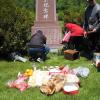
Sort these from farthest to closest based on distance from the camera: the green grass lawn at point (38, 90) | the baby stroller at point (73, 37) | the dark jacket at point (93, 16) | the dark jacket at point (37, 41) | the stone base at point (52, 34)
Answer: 1. the stone base at point (52, 34)
2. the baby stroller at point (73, 37)
3. the dark jacket at point (37, 41)
4. the dark jacket at point (93, 16)
5. the green grass lawn at point (38, 90)

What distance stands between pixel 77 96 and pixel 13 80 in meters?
1.80

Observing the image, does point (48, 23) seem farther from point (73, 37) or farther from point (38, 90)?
point (38, 90)

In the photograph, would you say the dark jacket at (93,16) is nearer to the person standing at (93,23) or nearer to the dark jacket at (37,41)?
the person standing at (93,23)

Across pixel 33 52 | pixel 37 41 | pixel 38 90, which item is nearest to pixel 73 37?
pixel 37 41

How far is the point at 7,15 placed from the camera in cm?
1240

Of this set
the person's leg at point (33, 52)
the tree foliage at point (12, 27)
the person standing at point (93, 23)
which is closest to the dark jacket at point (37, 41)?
the person's leg at point (33, 52)

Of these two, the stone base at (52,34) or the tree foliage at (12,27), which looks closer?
the tree foliage at (12,27)

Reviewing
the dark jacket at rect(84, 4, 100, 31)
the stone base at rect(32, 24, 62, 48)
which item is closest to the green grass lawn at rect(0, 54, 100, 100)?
the dark jacket at rect(84, 4, 100, 31)

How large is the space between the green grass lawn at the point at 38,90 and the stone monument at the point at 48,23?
1.85 meters

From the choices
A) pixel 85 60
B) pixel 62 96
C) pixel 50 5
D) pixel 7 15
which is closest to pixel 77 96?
pixel 62 96

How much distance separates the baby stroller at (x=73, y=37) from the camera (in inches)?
487

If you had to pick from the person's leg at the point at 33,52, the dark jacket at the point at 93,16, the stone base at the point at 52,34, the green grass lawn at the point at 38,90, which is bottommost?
the green grass lawn at the point at 38,90

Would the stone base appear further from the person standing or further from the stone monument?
the person standing

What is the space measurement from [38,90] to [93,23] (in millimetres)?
3600
